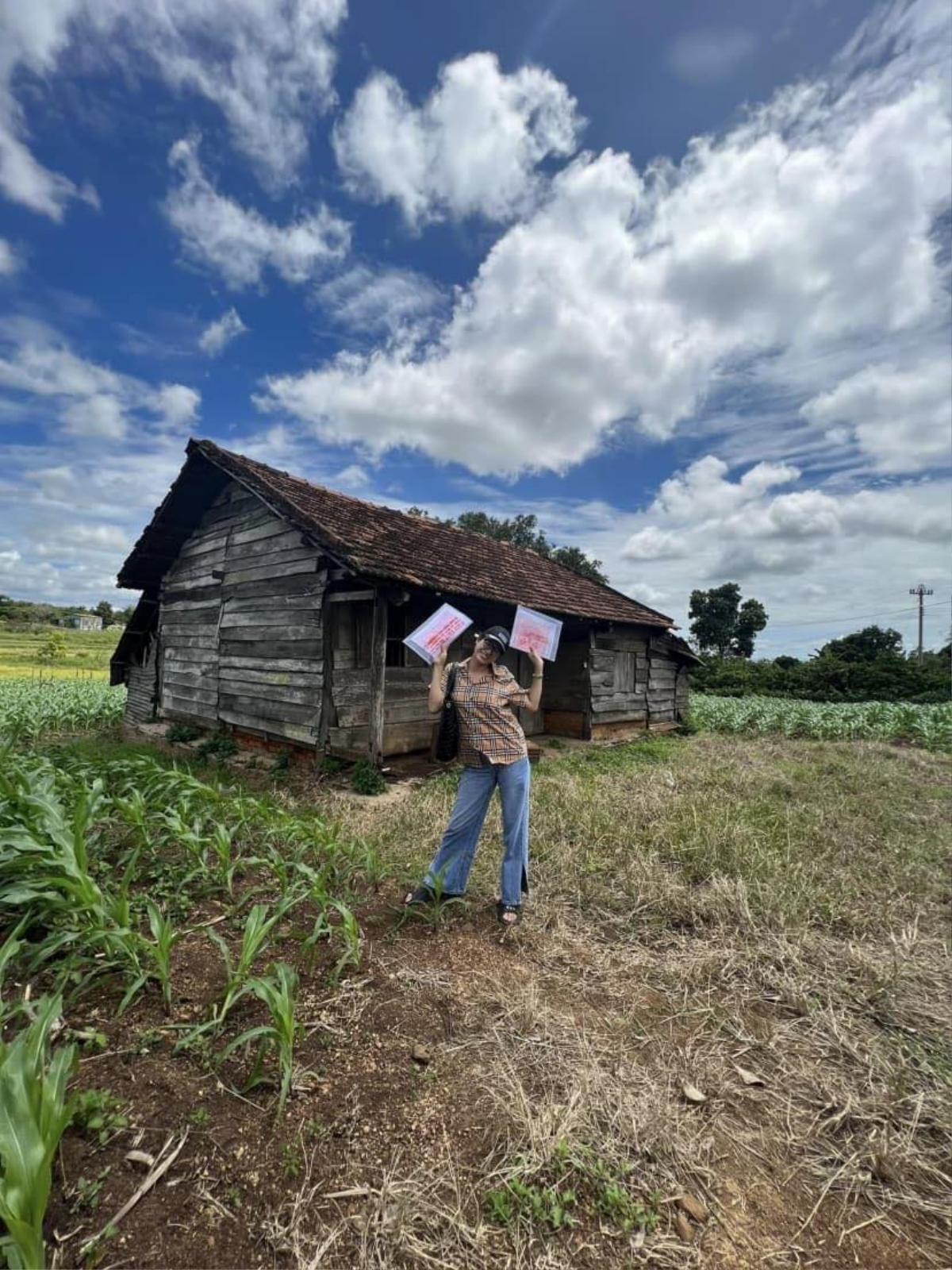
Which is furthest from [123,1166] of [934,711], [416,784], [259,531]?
[934,711]

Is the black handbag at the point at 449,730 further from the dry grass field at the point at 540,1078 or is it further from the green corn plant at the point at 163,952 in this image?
the green corn plant at the point at 163,952

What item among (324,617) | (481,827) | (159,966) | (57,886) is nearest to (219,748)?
(324,617)

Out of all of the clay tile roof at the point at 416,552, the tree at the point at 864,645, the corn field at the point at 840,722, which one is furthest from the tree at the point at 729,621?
the clay tile roof at the point at 416,552

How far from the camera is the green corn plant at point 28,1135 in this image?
4.52 ft

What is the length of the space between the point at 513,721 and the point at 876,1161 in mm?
2556

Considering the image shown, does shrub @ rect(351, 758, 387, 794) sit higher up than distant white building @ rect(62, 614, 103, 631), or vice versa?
distant white building @ rect(62, 614, 103, 631)

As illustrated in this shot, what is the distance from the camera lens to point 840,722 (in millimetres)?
16484

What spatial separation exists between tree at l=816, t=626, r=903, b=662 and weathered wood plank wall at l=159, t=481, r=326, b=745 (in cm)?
3170

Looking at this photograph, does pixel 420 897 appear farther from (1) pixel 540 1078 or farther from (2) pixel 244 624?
(2) pixel 244 624

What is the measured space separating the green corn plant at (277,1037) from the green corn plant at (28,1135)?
561 mm

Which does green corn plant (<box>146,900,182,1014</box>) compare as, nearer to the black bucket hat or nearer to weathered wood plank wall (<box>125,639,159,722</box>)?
the black bucket hat

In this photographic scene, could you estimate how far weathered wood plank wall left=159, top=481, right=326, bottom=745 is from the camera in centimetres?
879

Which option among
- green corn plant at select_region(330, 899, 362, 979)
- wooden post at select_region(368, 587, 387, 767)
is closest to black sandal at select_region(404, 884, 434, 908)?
green corn plant at select_region(330, 899, 362, 979)

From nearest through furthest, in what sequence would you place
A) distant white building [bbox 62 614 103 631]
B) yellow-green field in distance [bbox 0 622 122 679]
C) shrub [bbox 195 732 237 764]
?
shrub [bbox 195 732 237 764], yellow-green field in distance [bbox 0 622 122 679], distant white building [bbox 62 614 103 631]
